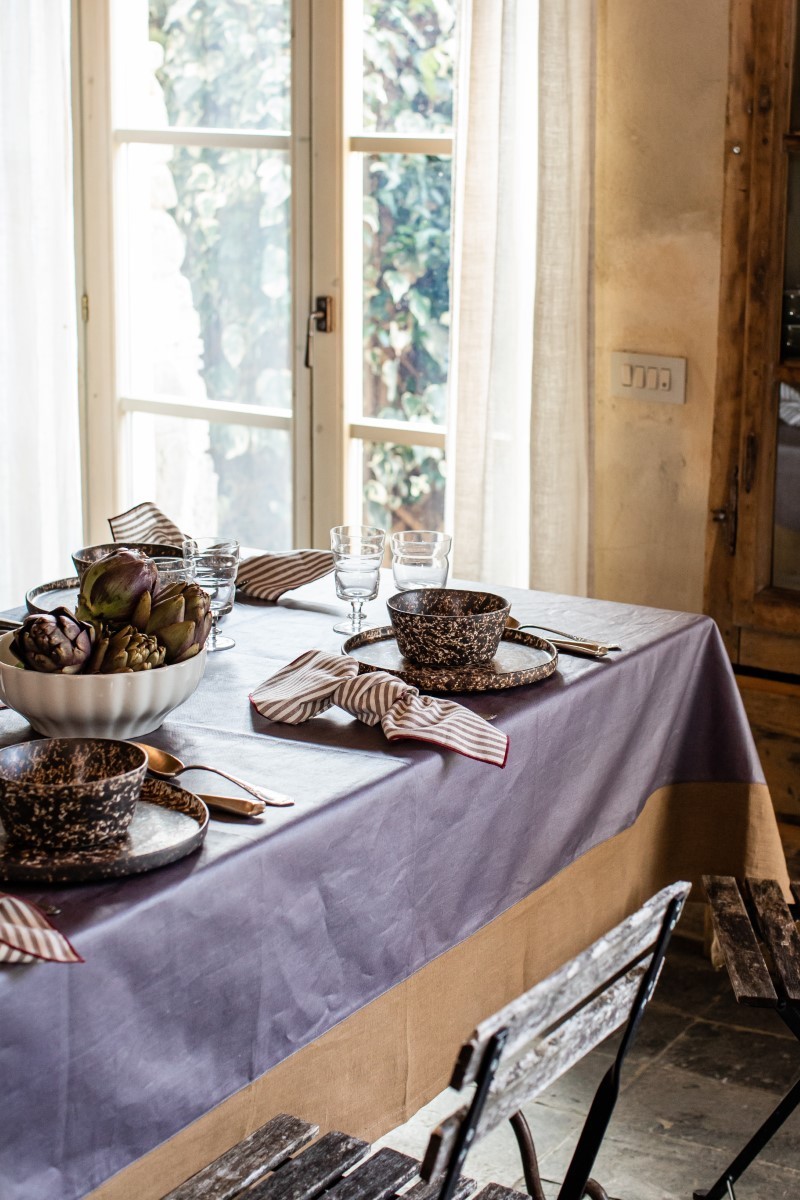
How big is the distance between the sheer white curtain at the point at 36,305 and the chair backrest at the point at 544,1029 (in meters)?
2.66

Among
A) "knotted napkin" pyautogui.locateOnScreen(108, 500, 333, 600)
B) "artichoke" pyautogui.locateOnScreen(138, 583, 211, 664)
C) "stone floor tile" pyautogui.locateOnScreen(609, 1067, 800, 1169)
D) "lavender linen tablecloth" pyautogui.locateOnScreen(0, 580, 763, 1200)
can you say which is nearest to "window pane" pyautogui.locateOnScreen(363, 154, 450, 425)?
"knotted napkin" pyautogui.locateOnScreen(108, 500, 333, 600)

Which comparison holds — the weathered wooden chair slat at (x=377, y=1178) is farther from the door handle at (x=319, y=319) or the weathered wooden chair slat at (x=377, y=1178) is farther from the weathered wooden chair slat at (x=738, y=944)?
the door handle at (x=319, y=319)

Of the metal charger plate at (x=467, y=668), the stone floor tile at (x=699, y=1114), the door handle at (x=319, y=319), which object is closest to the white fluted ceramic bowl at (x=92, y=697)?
the metal charger plate at (x=467, y=668)

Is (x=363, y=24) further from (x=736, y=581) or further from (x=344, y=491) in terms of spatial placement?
(x=736, y=581)

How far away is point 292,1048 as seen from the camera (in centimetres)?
134

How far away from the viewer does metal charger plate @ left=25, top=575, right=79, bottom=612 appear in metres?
1.96

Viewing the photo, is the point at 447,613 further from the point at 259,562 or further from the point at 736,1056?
the point at 736,1056

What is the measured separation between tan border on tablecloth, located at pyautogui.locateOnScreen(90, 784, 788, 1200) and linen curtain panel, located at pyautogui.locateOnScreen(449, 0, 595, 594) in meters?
0.88

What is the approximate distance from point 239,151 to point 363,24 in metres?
0.45

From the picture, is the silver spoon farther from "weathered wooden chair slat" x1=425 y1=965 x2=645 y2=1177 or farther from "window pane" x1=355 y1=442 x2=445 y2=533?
"window pane" x1=355 y1=442 x2=445 y2=533

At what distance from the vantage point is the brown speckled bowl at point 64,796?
117 cm

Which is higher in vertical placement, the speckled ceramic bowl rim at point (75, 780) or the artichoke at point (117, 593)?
the artichoke at point (117, 593)

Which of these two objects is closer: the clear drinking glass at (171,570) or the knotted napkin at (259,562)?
the clear drinking glass at (171,570)

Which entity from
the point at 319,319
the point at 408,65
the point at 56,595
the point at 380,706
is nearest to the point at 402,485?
the point at 319,319
